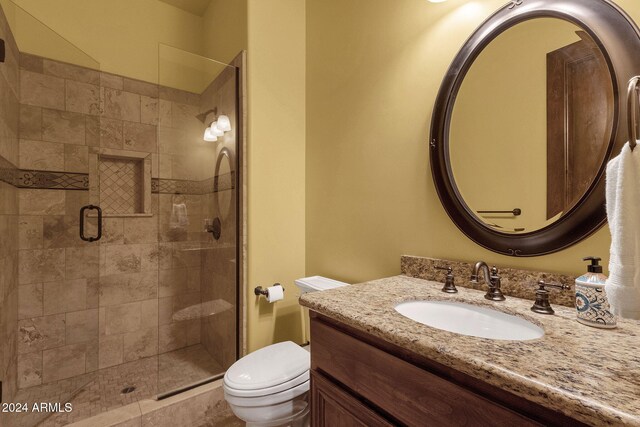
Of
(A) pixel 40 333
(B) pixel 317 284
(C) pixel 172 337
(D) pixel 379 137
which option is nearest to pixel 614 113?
(D) pixel 379 137

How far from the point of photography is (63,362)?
74.6 inches

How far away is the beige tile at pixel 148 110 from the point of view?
2.31m

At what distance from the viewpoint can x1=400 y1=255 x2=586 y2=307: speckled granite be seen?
906 millimetres

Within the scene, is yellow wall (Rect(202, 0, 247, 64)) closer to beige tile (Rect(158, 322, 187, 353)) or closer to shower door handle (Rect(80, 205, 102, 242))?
shower door handle (Rect(80, 205, 102, 242))

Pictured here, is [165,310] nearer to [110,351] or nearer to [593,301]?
[110,351]

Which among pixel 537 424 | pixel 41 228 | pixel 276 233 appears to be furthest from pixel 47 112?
pixel 537 424

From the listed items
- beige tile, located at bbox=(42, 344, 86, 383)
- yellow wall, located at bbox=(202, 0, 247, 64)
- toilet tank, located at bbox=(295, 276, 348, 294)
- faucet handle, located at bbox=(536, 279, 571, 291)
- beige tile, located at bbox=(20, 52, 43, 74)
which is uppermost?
yellow wall, located at bbox=(202, 0, 247, 64)

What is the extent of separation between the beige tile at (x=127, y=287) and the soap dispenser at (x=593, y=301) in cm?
252

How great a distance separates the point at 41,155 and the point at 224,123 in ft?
3.92

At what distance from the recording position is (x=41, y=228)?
1854 mm

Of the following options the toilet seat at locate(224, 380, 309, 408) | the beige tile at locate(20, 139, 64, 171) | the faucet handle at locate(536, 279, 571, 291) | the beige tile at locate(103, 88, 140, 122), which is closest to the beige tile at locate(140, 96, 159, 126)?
the beige tile at locate(103, 88, 140, 122)

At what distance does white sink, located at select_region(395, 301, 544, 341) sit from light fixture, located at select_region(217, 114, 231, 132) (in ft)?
4.91

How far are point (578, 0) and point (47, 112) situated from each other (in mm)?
2741

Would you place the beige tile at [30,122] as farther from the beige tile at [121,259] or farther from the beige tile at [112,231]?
the beige tile at [121,259]
